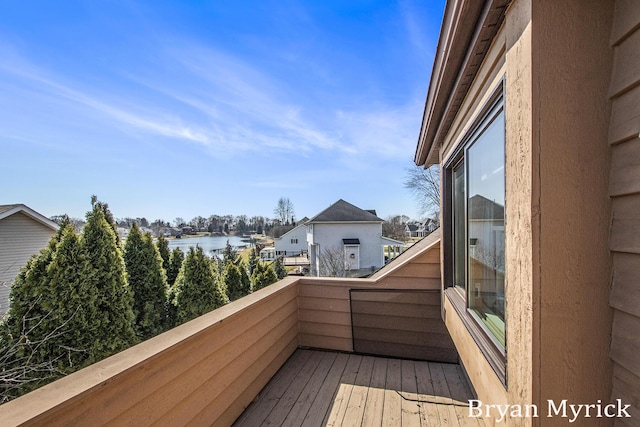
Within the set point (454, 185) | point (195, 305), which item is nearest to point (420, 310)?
point (454, 185)

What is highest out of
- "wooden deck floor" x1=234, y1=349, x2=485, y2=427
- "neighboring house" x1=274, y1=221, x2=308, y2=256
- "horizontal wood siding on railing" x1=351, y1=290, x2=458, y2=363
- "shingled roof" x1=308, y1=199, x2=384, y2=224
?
"shingled roof" x1=308, y1=199, x2=384, y2=224

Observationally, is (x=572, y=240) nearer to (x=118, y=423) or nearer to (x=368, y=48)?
(x=118, y=423)

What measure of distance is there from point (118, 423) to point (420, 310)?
260cm

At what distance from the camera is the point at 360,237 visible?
1772 centimetres

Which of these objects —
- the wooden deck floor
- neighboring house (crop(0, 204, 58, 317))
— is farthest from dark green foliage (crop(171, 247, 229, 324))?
neighboring house (crop(0, 204, 58, 317))

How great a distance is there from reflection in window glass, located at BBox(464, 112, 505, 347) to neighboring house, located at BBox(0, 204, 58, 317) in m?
9.90

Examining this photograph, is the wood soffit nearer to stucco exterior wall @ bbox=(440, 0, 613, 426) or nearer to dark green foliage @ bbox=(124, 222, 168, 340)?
stucco exterior wall @ bbox=(440, 0, 613, 426)

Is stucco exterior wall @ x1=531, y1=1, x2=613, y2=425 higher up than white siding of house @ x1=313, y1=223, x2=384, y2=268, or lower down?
higher up

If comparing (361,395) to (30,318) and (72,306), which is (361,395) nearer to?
(72,306)

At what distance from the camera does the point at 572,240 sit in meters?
0.83

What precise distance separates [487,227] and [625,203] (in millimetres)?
826

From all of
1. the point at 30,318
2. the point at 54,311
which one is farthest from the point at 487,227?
the point at 30,318

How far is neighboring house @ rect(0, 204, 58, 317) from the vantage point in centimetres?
769

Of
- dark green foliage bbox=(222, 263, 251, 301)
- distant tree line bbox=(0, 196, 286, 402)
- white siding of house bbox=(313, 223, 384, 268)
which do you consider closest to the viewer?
distant tree line bbox=(0, 196, 286, 402)
